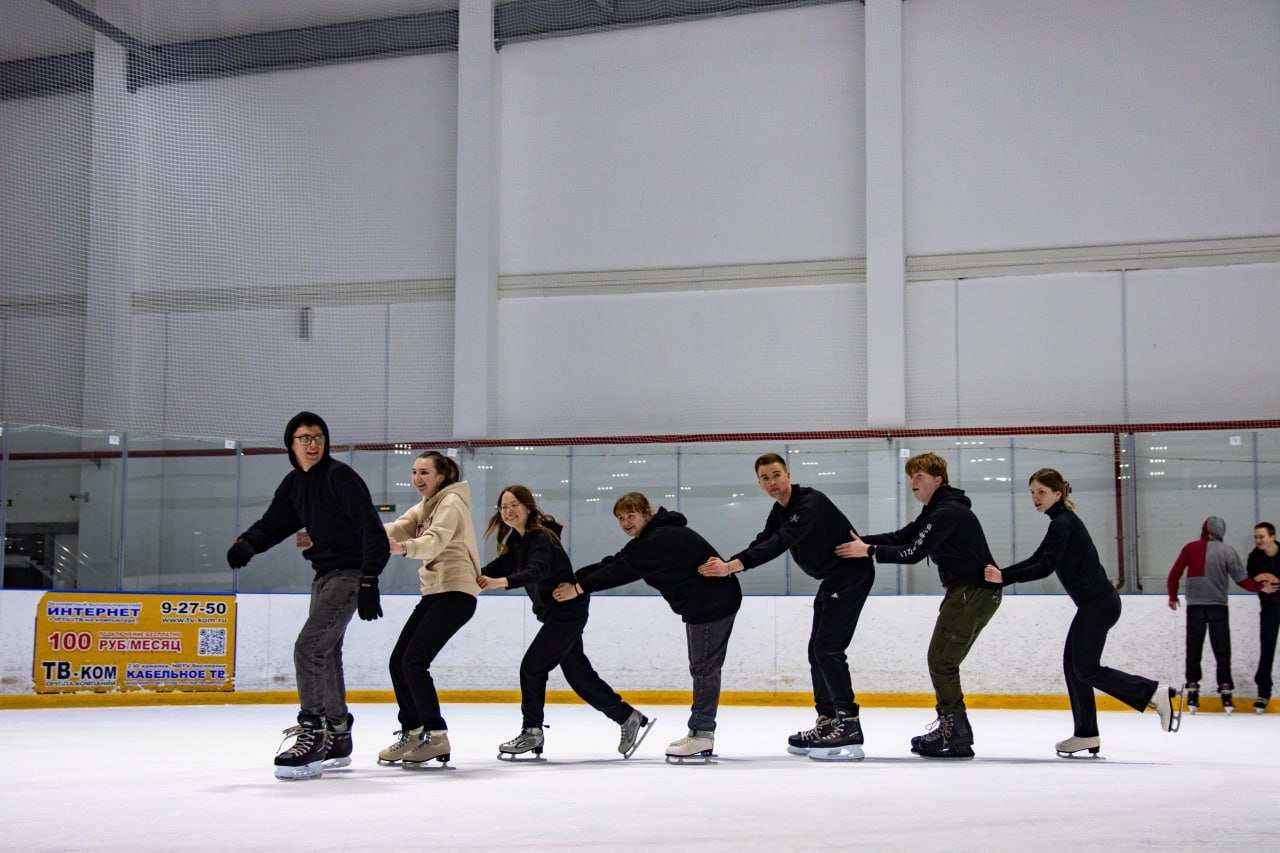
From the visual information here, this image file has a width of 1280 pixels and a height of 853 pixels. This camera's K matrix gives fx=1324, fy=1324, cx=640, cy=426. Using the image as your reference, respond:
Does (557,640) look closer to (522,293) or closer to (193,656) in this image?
(193,656)

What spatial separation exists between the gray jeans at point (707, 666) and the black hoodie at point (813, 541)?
1.18 ft

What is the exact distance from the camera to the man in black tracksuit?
249 inches

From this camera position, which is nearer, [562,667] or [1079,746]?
[562,667]

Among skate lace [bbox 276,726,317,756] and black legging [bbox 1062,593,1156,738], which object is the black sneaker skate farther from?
skate lace [bbox 276,726,317,756]

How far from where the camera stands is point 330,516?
5590 millimetres

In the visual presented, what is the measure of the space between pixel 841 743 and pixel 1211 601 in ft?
17.6

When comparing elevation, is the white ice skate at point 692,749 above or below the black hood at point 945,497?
below

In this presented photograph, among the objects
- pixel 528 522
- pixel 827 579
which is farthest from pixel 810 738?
pixel 528 522

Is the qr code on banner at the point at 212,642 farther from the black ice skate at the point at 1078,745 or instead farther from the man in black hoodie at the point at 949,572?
the black ice skate at the point at 1078,745

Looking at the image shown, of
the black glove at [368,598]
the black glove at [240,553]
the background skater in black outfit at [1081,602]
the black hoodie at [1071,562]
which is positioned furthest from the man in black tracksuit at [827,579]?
the black glove at [240,553]

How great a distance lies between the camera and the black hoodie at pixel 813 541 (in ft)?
20.5

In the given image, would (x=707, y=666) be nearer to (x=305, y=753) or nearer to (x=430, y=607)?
(x=430, y=607)

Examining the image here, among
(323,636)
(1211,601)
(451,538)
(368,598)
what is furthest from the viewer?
(1211,601)

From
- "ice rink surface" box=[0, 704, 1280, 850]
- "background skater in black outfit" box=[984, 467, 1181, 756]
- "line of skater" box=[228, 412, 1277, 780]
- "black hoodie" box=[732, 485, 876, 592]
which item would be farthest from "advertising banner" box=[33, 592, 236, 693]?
"background skater in black outfit" box=[984, 467, 1181, 756]
